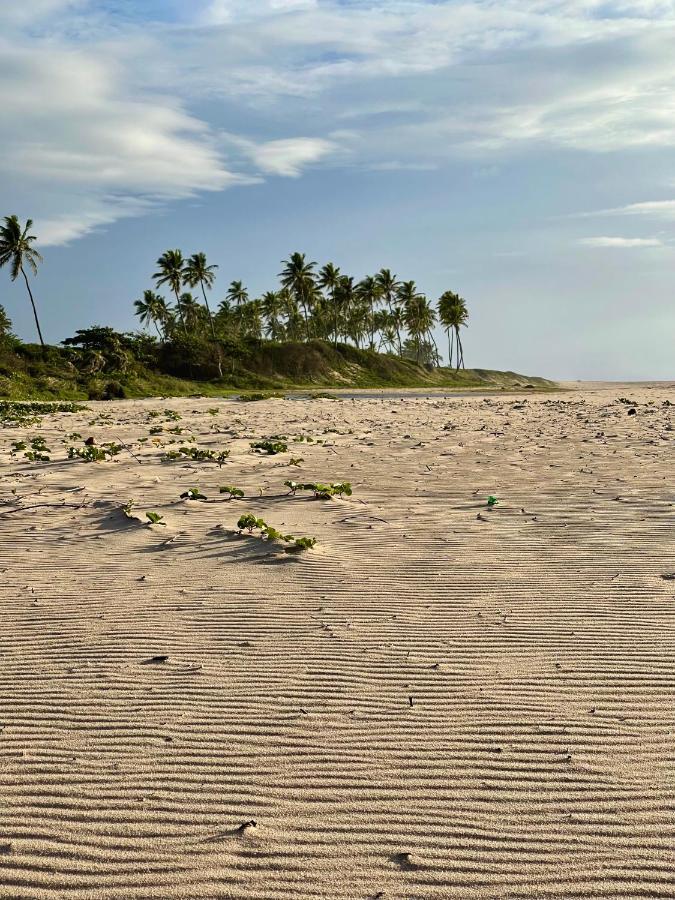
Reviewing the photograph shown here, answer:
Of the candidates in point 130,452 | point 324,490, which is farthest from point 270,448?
point 324,490

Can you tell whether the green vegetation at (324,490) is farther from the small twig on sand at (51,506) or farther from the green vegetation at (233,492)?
the small twig on sand at (51,506)

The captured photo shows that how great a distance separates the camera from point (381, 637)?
17.6 feet

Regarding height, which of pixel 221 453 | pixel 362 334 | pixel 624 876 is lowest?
pixel 624 876

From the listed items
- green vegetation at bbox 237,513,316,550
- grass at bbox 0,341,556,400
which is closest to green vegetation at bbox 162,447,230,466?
green vegetation at bbox 237,513,316,550

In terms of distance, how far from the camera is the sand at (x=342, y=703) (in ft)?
9.84

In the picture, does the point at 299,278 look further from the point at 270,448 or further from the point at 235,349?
the point at 270,448

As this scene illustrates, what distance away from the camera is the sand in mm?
2998

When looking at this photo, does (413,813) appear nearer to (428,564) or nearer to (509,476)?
(428,564)

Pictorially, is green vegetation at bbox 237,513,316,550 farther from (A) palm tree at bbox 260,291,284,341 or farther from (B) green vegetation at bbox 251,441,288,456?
(A) palm tree at bbox 260,291,284,341

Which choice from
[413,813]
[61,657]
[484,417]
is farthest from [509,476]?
[484,417]

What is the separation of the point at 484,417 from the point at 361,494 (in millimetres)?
15788

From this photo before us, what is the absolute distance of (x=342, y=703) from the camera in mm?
4355

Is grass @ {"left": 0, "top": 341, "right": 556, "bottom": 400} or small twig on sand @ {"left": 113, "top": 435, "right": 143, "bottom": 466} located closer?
small twig on sand @ {"left": 113, "top": 435, "right": 143, "bottom": 466}

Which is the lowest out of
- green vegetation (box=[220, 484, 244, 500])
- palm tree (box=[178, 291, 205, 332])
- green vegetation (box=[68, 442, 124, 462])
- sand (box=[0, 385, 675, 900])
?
sand (box=[0, 385, 675, 900])
